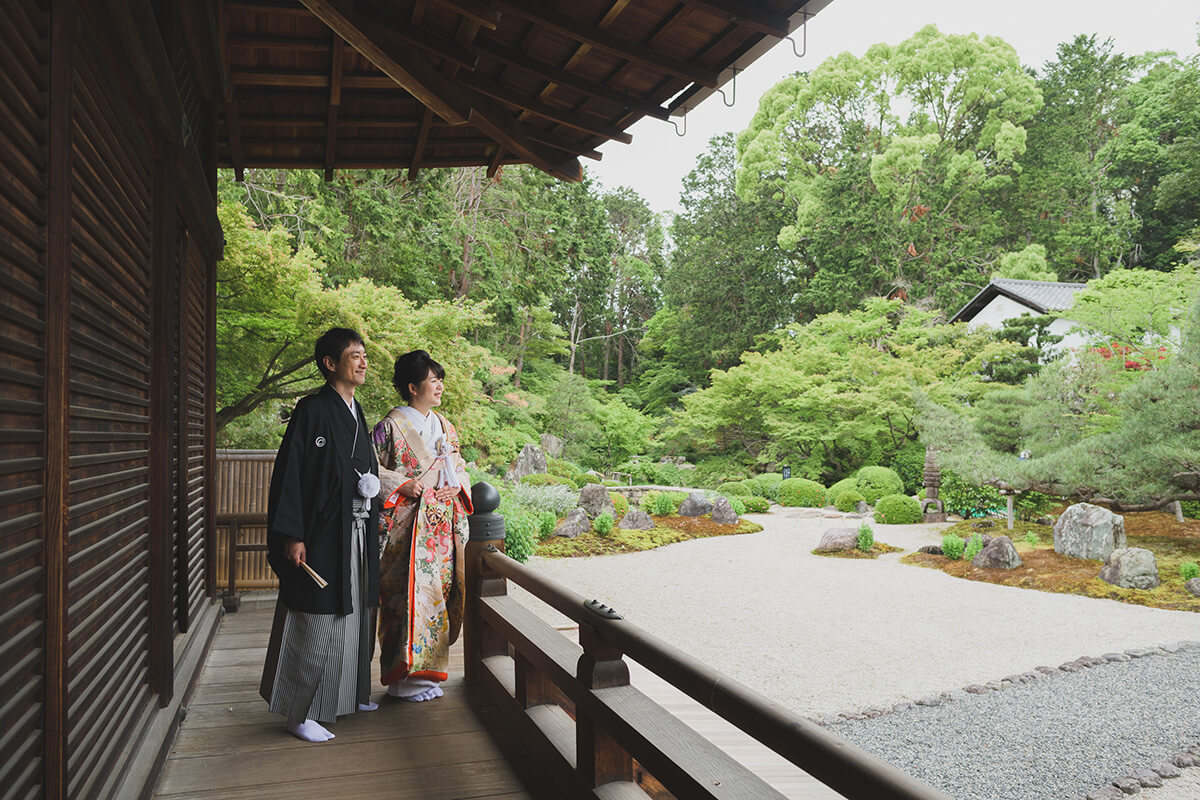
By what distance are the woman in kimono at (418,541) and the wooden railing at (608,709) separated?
11cm

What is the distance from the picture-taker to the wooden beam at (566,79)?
279 cm

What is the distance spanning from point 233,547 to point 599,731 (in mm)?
3402

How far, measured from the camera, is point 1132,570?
314 inches

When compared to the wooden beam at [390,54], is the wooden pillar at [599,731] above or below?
below

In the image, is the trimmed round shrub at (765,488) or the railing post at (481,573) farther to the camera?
the trimmed round shrub at (765,488)

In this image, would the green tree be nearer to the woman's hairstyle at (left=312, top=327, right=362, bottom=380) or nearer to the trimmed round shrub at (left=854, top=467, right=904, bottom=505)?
the trimmed round shrub at (left=854, top=467, right=904, bottom=505)

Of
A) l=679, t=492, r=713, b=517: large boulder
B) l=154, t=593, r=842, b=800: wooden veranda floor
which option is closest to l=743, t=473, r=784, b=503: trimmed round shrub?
l=679, t=492, r=713, b=517: large boulder

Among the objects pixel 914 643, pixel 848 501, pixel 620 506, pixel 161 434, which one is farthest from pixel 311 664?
pixel 848 501

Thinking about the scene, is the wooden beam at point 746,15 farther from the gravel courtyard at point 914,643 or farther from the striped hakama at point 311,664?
the gravel courtyard at point 914,643

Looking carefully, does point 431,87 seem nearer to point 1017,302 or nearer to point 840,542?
point 840,542

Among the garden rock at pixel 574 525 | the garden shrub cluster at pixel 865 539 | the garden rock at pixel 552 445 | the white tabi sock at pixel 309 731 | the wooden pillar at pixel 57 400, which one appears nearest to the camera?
the wooden pillar at pixel 57 400

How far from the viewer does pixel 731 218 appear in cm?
2558

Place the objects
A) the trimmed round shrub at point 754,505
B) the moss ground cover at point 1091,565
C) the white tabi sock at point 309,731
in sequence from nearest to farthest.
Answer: the white tabi sock at point 309,731, the moss ground cover at point 1091,565, the trimmed round shrub at point 754,505

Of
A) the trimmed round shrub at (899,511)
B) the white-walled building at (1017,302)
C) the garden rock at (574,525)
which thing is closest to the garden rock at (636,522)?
the garden rock at (574,525)
